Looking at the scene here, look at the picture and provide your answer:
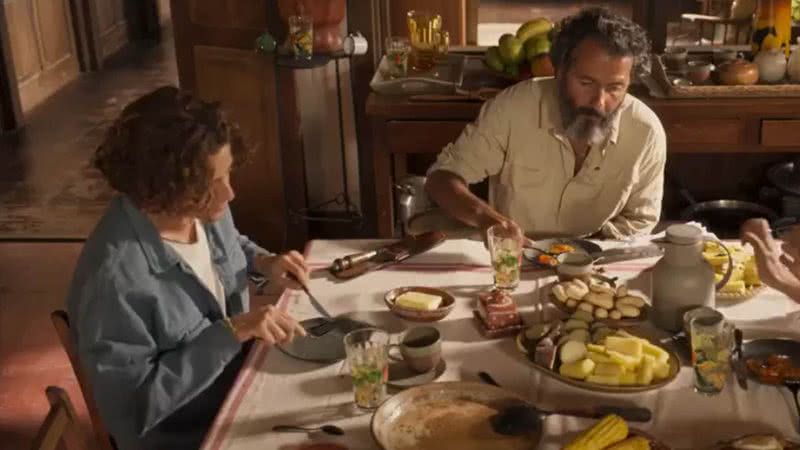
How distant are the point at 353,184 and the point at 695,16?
2070 millimetres

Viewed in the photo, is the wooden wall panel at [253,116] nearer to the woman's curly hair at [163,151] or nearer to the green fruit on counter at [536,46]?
the green fruit on counter at [536,46]

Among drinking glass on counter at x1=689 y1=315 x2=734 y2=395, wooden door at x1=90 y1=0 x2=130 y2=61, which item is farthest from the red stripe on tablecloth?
wooden door at x1=90 y1=0 x2=130 y2=61

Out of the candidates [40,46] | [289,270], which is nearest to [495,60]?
[289,270]

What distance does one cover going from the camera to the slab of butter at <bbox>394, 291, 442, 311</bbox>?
197 centimetres

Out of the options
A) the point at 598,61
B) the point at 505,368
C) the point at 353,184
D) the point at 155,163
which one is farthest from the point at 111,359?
the point at 353,184

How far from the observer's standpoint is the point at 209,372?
1749mm

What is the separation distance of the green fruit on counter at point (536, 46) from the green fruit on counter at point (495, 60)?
11 centimetres

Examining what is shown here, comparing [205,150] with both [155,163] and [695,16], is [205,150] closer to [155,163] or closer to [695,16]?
[155,163]

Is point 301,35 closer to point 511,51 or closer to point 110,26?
point 511,51

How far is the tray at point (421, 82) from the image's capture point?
3398 mm

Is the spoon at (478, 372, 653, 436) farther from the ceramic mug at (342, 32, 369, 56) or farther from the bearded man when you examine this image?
the ceramic mug at (342, 32, 369, 56)

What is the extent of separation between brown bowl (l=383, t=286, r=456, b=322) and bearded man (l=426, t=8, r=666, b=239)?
1.51 ft

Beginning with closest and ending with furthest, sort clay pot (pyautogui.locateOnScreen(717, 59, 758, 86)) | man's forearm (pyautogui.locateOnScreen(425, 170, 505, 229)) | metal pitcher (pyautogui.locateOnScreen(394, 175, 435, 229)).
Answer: man's forearm (pyautogui.locateOnScreen(425, 170, 505, 229)) → metal pitcher (pyautogui.locateOnScreen(394, 175, 435, 229)) → clay pot (pyautogui.locateOnScreen(717, 59, 758, 86))

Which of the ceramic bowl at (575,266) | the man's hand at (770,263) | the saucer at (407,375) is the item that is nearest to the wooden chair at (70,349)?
the saucer at (407,375)
